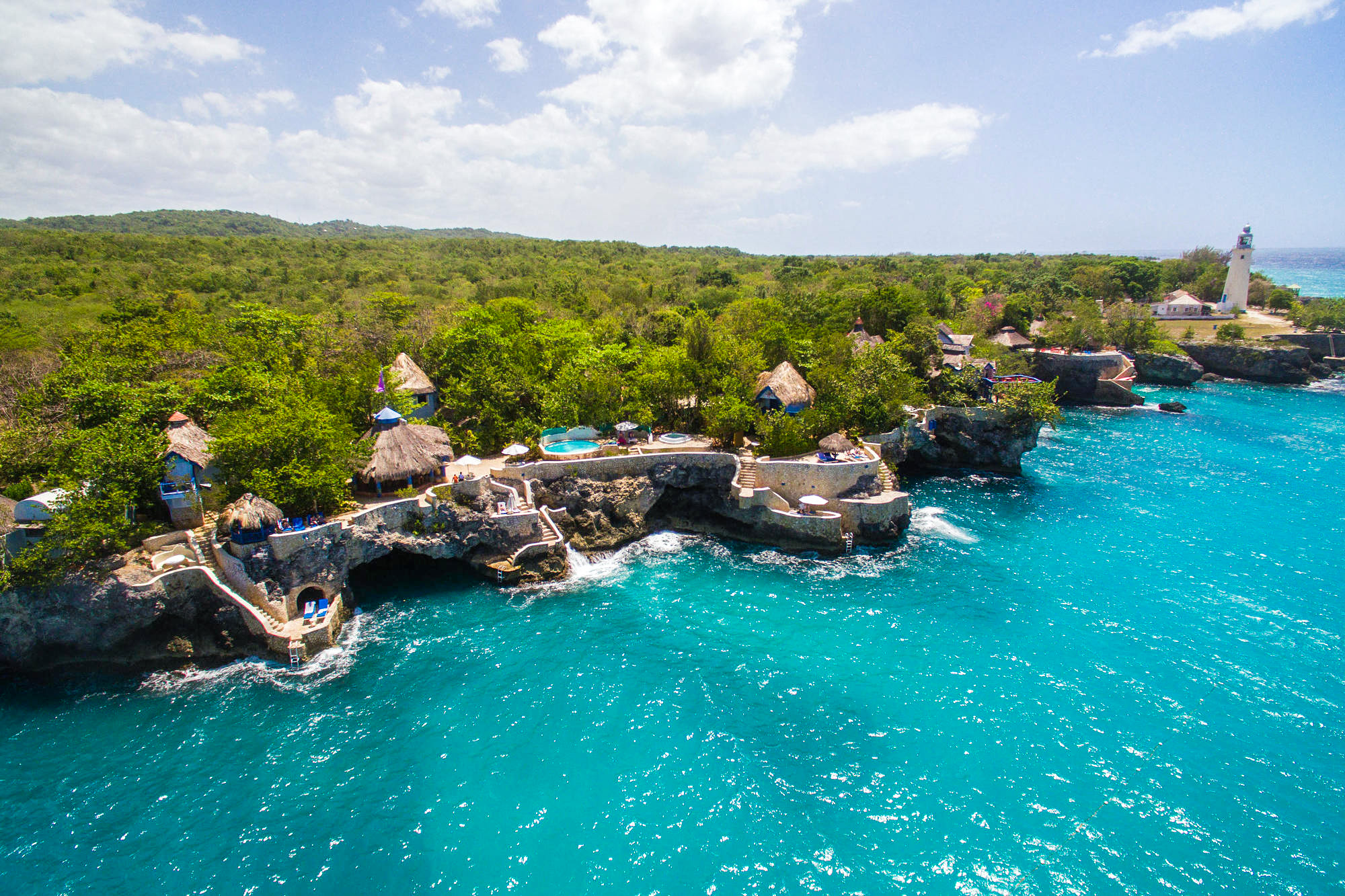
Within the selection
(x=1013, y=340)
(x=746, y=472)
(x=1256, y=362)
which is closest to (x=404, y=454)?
(x=746, y=472)

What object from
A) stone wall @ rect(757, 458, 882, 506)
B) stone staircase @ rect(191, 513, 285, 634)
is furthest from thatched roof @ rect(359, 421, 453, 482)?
stone wall @ rect(757, 458, 882, 506)

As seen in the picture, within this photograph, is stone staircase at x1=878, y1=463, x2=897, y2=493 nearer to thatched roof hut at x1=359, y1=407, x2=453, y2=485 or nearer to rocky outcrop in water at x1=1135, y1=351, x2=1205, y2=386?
thatched roof hut at x1=359, y1=407, x2=453, y2=485

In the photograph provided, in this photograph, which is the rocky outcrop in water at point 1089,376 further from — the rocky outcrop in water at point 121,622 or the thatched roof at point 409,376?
the rocky outcrop in water at point 121,622

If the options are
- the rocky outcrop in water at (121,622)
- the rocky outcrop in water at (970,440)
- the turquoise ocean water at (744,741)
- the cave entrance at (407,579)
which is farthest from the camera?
the rocky outcrop in water at (970,440)

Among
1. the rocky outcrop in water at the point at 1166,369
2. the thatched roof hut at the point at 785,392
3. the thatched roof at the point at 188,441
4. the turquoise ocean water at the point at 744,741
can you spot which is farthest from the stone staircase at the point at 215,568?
the rocky outcrop in water at the point at 1166,369

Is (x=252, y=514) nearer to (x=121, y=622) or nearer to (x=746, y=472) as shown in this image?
(x=121, y=622)

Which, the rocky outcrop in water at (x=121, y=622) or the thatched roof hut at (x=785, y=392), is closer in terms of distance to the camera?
the rocky outcrop in water at (x=121, y=622)

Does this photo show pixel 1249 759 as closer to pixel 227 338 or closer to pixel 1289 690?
pixel 1289 690
